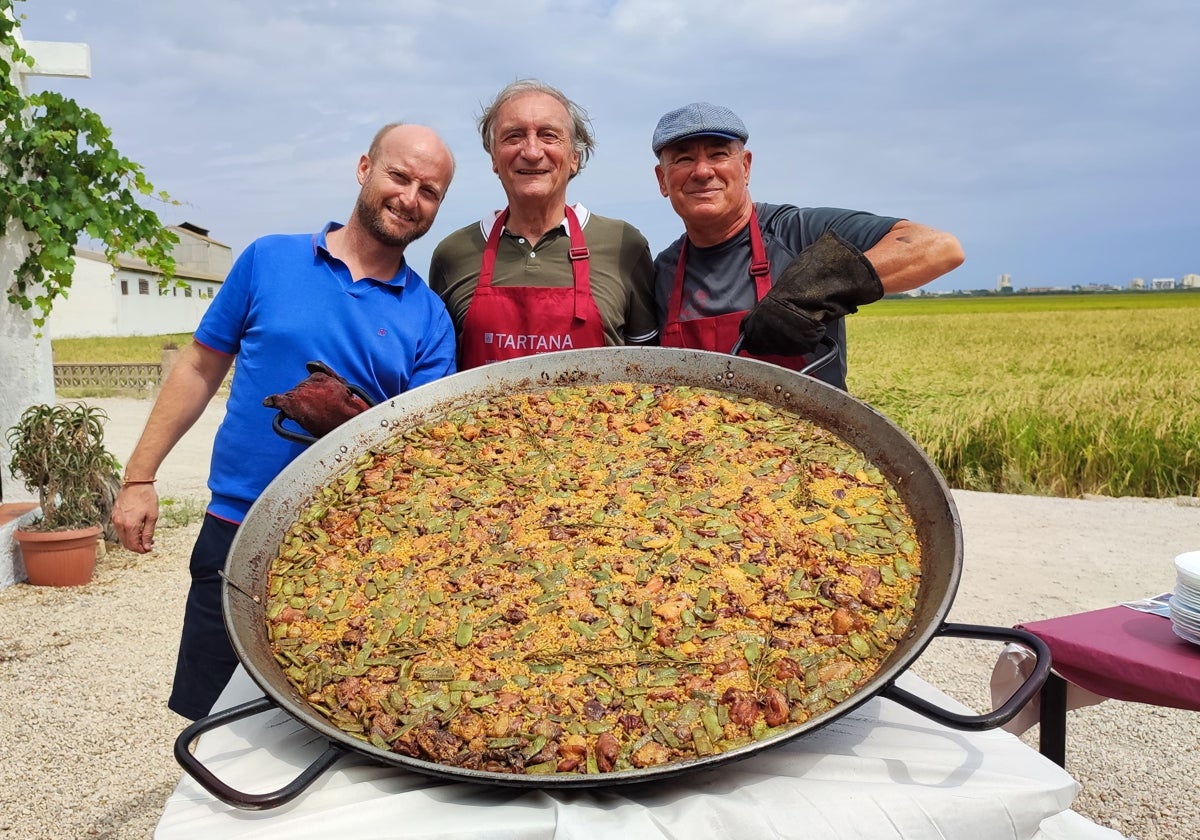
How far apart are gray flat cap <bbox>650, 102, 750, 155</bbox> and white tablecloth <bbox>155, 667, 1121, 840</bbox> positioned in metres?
1.96

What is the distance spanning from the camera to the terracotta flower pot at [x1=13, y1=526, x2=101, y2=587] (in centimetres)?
595

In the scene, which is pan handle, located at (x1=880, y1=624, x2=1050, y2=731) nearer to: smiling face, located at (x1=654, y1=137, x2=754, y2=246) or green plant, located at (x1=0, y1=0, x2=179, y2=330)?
smiling face, located at (x1=654, y1=137, x2=754, y2=246)

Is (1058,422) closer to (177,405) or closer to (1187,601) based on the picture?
(1187,601)

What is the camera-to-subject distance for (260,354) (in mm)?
2676

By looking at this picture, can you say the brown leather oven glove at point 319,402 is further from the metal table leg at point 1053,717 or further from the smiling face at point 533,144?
the metal table leg at point 1053,717

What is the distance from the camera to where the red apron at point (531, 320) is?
303cm

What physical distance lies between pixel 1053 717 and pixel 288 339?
279 centimetres

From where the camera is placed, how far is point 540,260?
3.13 meters

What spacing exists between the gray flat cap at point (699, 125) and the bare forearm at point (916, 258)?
25.8 inches

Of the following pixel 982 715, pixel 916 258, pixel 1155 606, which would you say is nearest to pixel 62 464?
pixel 916 258

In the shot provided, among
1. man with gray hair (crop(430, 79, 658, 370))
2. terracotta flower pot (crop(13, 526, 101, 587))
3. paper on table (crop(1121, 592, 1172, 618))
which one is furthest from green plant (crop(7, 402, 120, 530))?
paper on table (crop(1121, 592, 1172, 618))

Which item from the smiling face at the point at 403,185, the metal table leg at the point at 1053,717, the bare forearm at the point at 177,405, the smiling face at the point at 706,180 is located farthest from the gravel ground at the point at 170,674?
the smiling face at the point at 706,180

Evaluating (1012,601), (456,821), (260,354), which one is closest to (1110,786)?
(1012,601)

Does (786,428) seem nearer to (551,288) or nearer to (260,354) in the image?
(551,288)
